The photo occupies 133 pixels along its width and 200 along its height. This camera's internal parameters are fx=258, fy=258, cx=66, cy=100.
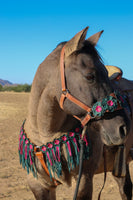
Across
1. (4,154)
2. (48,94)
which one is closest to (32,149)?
(48,94)

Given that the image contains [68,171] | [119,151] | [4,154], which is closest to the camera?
[68,171]

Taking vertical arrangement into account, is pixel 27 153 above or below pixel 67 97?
below

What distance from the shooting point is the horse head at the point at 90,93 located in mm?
2209

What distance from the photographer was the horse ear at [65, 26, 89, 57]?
2.21 meters

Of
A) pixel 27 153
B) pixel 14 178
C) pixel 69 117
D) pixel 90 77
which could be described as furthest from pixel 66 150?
pixel 14 178

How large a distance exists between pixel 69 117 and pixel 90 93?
0.53 metres

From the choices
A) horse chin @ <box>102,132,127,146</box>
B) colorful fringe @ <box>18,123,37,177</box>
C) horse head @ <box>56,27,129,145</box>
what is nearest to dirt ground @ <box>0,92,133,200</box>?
colorful fringe @ <box>18,123,37,177</box>

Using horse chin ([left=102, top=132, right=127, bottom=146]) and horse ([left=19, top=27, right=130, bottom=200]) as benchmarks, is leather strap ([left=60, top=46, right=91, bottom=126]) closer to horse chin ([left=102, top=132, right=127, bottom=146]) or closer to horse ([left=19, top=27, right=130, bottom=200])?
horse ([left=19, top=27, right=130, bottom=200])

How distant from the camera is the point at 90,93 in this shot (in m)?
2.23

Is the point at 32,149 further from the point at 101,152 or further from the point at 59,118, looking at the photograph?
the point at 101,152

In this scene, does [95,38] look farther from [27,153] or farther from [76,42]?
[27,153]

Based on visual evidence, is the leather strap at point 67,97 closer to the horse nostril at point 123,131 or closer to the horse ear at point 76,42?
the horse ear at point 76,42

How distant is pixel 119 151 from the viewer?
3199mm

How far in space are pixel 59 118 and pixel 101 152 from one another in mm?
680
